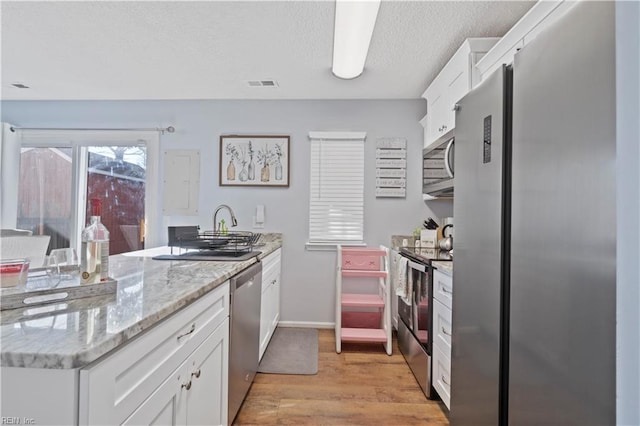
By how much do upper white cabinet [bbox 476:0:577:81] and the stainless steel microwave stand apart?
521 mm

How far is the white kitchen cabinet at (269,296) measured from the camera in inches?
92.0

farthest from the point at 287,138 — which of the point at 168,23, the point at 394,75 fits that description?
the point at 168,23

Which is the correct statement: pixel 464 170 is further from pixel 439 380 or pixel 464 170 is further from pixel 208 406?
pixel 208 406

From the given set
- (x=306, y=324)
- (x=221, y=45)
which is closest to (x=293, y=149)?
(x=221, y=45)

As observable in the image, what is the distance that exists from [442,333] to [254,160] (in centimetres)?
244

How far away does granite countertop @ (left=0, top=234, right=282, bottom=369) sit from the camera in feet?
1.83

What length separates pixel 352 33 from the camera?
1.89 meters

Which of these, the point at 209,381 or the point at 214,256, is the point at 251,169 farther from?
the point at 209,381

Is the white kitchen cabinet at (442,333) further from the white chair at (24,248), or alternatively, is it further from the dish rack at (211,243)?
the white chair at (24,248)

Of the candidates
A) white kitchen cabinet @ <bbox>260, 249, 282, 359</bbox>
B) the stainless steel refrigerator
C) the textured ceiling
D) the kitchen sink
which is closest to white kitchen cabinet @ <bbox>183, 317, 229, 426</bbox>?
the kitchen sink

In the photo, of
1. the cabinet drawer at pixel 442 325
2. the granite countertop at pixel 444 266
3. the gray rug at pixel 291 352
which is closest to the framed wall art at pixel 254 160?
the gray rug at pixel 291 352
